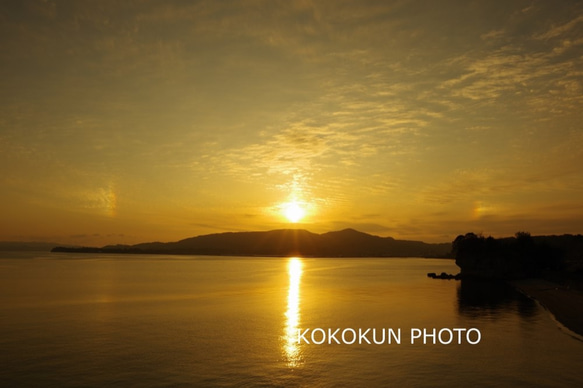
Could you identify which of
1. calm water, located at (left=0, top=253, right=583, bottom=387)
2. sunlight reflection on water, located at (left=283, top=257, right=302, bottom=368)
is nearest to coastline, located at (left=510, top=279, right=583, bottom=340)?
calm water, located at (left=0, top=253, right=583, bottom=387)

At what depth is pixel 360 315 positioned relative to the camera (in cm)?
6278

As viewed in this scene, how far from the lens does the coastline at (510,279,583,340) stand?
53.5m

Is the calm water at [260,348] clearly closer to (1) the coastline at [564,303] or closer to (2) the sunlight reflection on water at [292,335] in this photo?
(2) the sunlight reflection on water at [292,335]

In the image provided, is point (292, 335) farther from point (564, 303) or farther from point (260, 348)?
point (564, 303)

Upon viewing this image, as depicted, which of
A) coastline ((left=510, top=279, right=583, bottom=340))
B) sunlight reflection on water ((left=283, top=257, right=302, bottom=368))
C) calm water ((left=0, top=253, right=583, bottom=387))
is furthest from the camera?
coastline ((left=510, top=279, right=583, bottom=340))

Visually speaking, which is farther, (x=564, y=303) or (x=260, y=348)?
(x=564, y=303)

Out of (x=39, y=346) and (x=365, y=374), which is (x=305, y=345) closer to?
(x=365, y=374)

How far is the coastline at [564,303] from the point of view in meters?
53.5

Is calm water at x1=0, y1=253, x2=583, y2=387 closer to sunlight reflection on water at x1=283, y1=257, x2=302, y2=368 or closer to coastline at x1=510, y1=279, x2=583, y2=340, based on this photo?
sunlight reflection on water at x1=283, y1=257, x2=302, y2=368

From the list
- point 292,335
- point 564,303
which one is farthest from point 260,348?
point 564,303

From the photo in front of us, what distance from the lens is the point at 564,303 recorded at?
7175 centimetres

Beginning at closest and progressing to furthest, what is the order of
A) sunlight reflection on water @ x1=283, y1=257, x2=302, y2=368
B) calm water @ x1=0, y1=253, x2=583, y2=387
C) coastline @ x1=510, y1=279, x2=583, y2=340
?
calm water @ x1=0, y1=253, x2=583, y2=387
sunlight reflection on water @ x1=283, y1=257, x2=302, y2=368
coastline @ x1=510, y1=279, x2=583, y2=340

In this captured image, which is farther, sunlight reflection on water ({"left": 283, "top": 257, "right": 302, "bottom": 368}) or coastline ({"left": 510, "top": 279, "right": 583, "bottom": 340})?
coastline ({"left": 510, "top": 279, "right": 583, "bottom": 340})

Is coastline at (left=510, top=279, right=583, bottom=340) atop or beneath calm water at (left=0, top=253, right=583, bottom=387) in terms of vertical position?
atop
